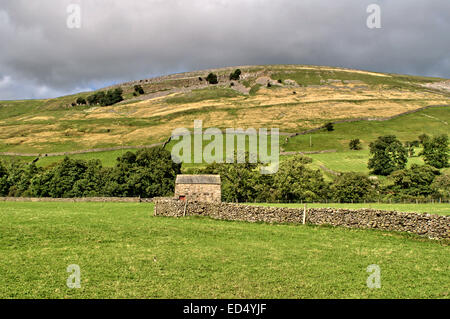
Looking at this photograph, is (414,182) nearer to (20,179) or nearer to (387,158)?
(387,158)

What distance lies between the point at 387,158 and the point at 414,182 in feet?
46.2

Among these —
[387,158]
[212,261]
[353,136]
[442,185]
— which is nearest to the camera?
[212,261]

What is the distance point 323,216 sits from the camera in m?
24.9

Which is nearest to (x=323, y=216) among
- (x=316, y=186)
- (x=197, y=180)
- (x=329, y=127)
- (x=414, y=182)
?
(x=197, y=180)

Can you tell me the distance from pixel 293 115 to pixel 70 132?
90524 mm

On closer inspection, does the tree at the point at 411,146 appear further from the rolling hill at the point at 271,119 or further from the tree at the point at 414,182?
the tree at the point at 414,182

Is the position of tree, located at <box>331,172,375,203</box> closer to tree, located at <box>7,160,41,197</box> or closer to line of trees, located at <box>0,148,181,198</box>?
line of trees, located at <box>0,148,181,198</box>

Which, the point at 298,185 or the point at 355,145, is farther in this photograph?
the point at 355,145

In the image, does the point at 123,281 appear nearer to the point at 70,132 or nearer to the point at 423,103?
the point at 70,132

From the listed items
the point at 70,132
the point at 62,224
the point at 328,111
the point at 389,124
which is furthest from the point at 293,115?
the point at 62,224

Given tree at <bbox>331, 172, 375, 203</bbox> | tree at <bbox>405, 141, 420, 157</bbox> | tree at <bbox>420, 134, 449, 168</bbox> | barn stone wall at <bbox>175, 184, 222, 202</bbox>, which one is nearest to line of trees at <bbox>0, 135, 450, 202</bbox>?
tree at <bbox>331, 172, 375, 203</bbox>

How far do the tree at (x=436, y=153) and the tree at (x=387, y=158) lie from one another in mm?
5060

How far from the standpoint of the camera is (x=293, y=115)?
143 m

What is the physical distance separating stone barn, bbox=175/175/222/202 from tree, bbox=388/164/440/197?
38926 millimetres
